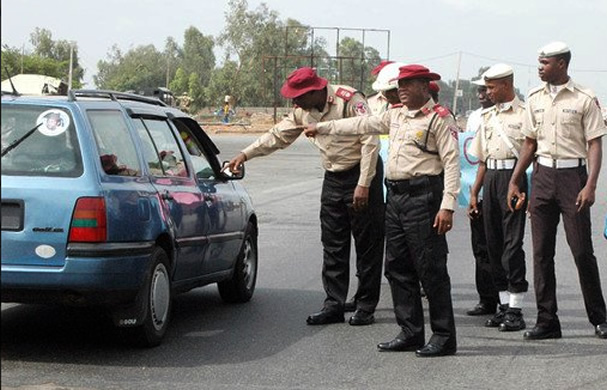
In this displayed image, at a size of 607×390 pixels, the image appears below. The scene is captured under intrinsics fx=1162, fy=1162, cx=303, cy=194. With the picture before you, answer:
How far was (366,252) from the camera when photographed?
8.59m

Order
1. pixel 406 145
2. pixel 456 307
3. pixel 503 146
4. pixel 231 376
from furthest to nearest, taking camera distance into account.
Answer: pixel 456 307, pixel 503 146, pixel 406 145, pixel 231 376

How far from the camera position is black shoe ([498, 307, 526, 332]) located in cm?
817

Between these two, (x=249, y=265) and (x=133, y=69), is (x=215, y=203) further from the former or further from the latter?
(x=133, y=69)

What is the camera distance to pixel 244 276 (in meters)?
9.42

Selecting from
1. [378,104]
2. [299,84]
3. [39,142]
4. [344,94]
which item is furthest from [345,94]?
[39,142]

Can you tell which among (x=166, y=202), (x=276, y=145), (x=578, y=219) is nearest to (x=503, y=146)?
(x=578, y=219)

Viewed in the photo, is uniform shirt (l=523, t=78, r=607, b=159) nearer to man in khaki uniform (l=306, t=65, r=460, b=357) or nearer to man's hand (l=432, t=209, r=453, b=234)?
man in khaki uniform (l=306, t=65, r=460, b=357)

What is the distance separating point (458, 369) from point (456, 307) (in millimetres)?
2605

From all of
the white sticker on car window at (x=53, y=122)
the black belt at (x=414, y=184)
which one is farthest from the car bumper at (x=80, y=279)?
the black belt at (x=414, y=184)

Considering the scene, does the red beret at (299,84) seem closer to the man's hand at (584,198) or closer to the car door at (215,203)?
the car door at (215,203)

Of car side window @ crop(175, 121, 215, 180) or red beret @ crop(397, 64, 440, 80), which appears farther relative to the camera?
car side window @ crop(175, 121, 215, 180)

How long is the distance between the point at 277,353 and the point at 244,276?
2261mm

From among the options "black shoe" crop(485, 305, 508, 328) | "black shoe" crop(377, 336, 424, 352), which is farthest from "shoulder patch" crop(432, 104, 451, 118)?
"black shoe" crop(485, 305, 508, 328)

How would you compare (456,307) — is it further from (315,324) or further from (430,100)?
(430,100)
